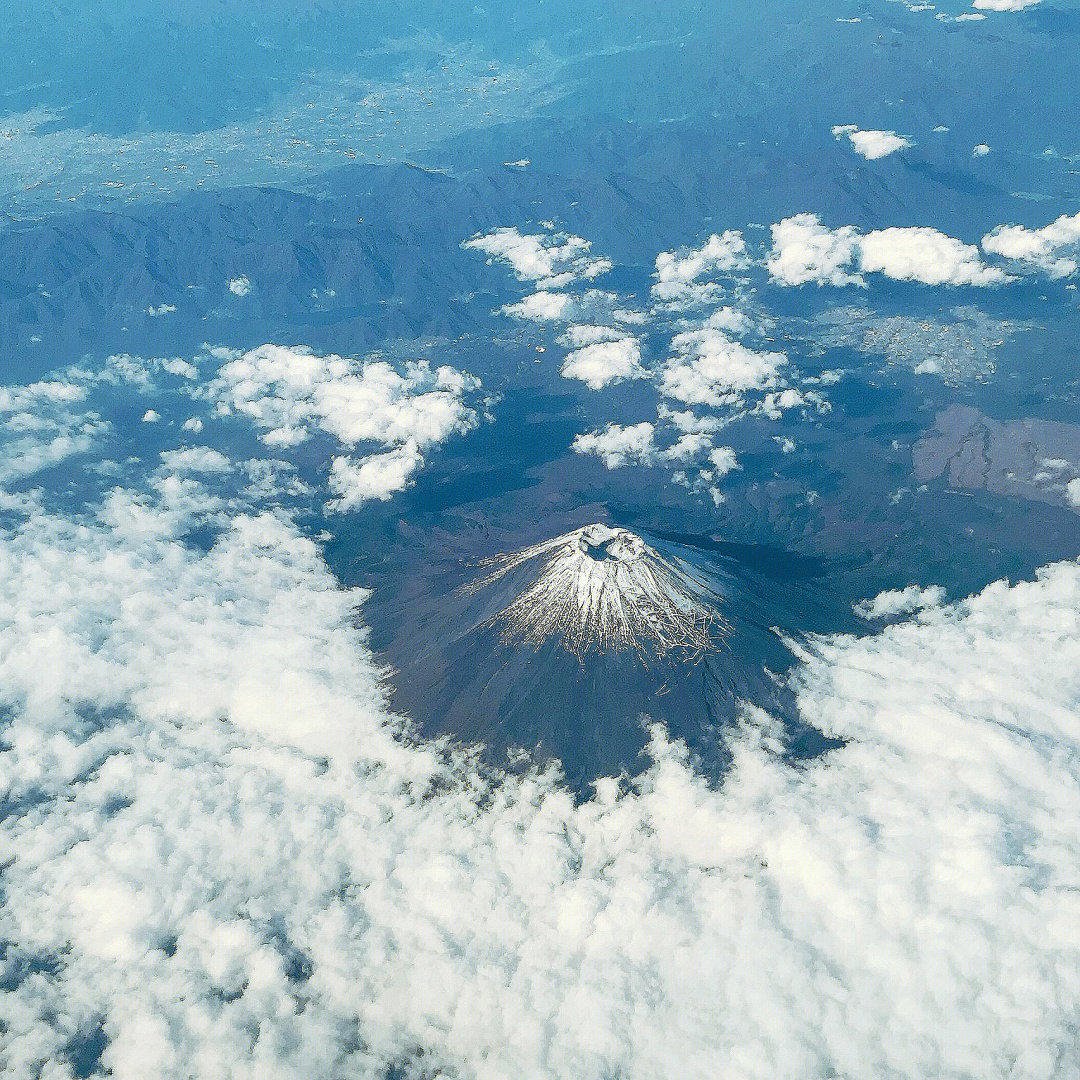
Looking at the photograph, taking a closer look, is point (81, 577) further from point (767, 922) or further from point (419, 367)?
Answer: point (767, 922)

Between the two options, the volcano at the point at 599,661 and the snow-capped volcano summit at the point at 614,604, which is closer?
the volcano at the point at 599,661

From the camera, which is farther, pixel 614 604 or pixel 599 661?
pixel 614 604

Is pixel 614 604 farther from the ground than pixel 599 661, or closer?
farther from the ground

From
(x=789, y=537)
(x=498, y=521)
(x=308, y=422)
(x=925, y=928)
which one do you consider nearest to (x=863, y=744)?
(x=925, y=928)

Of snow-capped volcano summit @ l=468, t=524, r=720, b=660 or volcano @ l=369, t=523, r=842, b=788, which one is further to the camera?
snow-capped volcano summit @ l=468, t=524, r=720, b=660
